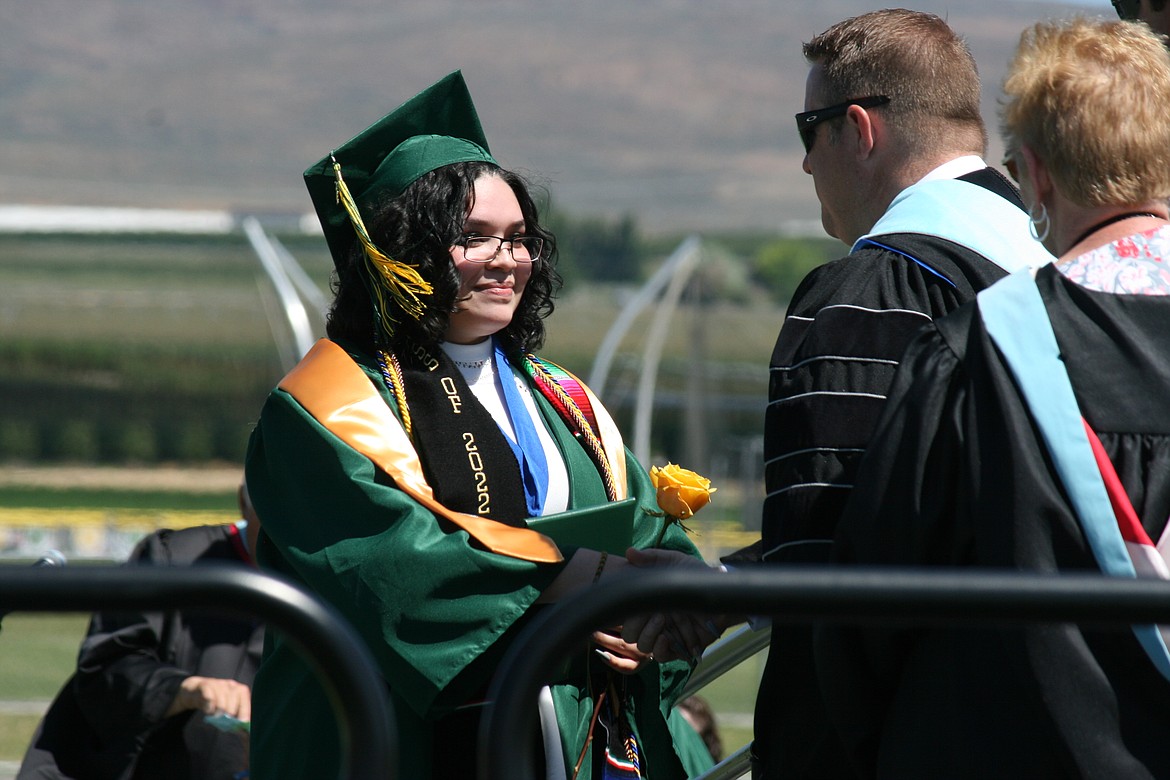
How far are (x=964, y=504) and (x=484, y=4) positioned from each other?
379ft

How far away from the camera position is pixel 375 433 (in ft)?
8.41

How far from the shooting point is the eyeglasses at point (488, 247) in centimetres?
283

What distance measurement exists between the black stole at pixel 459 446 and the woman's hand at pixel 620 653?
27 cm

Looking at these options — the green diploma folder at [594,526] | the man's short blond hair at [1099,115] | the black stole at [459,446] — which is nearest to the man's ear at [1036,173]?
the man's short blond hair at [1099,115]

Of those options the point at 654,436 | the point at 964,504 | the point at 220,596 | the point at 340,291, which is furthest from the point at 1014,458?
the point at 654,436

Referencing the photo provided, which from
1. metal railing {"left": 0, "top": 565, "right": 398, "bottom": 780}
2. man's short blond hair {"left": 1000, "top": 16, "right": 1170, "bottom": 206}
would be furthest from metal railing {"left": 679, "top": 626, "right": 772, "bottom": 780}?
metal railing {"left": 0, "top": 565, "right": 398, "bottom": 780}

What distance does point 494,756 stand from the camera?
133cm

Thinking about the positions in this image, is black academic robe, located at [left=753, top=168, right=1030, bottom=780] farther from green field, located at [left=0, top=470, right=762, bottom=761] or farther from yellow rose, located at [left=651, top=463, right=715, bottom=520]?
green field, located at [left=0, top=470, right=762, bottom=761]

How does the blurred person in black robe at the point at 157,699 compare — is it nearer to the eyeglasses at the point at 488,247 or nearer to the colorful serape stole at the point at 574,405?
the colorful serape stole at the point at 574,405

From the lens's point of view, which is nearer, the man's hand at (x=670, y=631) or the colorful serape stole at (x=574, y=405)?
the man's hand at (x=670, y=631)

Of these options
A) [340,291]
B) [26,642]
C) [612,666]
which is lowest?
[26,642]

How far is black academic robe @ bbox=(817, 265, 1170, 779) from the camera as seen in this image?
1.62m

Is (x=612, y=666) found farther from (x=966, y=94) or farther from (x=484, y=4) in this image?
(x=484, y=4)

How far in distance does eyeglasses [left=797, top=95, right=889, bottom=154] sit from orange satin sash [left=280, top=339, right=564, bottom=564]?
34.0 inches
